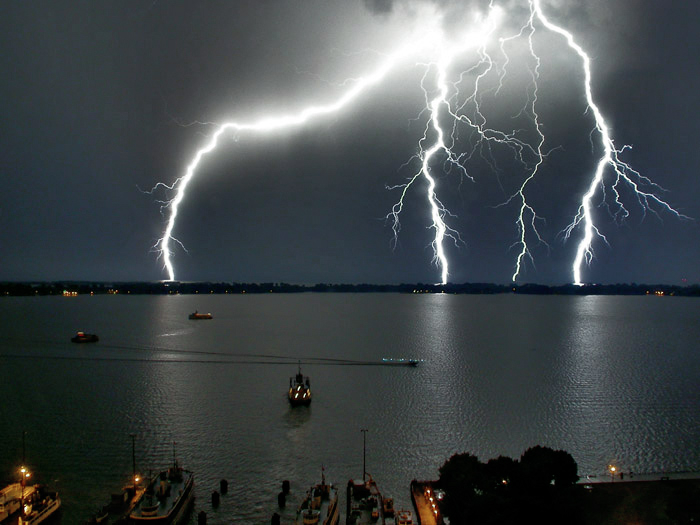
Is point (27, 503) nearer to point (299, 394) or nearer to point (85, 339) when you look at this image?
point (299, 394)

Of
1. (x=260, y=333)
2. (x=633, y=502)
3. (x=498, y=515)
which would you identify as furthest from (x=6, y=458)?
(x=260, y=333)

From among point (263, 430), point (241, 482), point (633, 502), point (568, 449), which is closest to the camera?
point (633, 502)

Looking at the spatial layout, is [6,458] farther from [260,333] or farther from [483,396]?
[260,333]

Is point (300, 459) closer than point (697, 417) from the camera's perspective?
Yes

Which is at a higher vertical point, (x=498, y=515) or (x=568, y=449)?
(x=498, y=515)

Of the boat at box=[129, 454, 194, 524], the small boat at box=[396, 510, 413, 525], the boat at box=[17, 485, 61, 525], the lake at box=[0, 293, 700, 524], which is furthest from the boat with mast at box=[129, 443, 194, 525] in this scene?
the small boat at box=[396, 510, 413, 525]

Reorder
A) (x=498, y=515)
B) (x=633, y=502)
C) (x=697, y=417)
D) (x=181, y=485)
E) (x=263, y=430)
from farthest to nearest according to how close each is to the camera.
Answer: (x=697, y=417) < (x=263, y=430) < (x=181, y=485) < (x=633, y=502) < (x=498, y=515)
